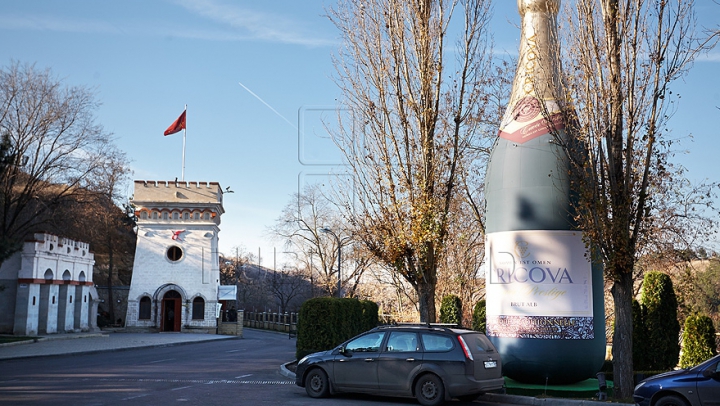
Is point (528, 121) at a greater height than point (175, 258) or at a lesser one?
greater

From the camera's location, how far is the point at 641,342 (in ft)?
61.9

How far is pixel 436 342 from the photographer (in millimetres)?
12719

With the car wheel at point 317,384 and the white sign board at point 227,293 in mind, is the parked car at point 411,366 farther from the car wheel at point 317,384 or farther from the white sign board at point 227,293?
the white sign board at point 227,293

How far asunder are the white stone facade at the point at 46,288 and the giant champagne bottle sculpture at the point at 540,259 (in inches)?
1098

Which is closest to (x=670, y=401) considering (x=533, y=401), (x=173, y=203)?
Result: (x=533, y=401)

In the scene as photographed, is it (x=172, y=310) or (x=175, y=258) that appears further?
(x=175, y=258)

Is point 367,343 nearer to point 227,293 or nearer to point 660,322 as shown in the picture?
point 660,322

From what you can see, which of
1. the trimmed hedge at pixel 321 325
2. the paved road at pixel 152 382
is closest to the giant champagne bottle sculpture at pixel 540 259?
the paved road at pixel 152 382

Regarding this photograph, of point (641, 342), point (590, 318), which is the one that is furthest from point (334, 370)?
point (641, 342)

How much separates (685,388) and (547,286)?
15.0ft

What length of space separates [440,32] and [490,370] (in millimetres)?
8912

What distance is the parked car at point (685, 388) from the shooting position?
1016 cm

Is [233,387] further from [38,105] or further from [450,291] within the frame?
[38,105]

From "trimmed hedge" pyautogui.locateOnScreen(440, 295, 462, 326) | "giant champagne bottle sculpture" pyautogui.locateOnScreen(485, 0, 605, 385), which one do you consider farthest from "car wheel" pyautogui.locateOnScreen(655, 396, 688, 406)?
"trimmed hedge" pyautogui.locateOnScreen(440, 295, 462, 326)
